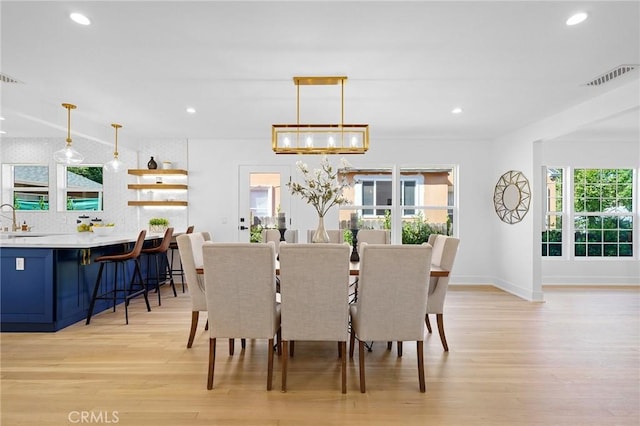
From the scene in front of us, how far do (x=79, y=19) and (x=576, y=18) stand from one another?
324 centimetres

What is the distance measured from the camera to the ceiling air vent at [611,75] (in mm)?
3072

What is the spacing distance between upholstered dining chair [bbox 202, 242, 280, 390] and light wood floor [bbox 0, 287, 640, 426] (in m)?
0.33

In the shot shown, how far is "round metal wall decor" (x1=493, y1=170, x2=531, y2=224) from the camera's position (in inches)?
203

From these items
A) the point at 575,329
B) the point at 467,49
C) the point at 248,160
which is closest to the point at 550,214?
the point at 575,329

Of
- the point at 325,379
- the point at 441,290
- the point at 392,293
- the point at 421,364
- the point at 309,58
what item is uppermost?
the point at 309,58

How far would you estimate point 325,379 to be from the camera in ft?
8.38

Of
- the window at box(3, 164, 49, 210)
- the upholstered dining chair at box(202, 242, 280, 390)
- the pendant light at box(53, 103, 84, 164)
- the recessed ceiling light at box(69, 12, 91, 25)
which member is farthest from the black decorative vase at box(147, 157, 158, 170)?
the upholstered dining chair at box(202, 242, 280, 390)

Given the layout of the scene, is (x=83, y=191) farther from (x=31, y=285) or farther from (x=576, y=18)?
(x=576, y=18)

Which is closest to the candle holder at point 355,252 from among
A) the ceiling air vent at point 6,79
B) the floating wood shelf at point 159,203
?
the floating wood shelf at point 159,203

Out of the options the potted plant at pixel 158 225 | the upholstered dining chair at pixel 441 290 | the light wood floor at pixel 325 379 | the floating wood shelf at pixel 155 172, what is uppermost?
the floating wood shelf at pixel 155 172

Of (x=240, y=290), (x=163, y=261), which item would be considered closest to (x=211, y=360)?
(x=240, y=290)

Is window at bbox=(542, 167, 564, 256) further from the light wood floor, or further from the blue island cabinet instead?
the blue island cabinet

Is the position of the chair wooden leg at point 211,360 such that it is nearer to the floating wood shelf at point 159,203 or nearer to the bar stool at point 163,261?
the bar stool at point 163,261

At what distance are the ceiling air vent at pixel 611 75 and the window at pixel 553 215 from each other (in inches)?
125
